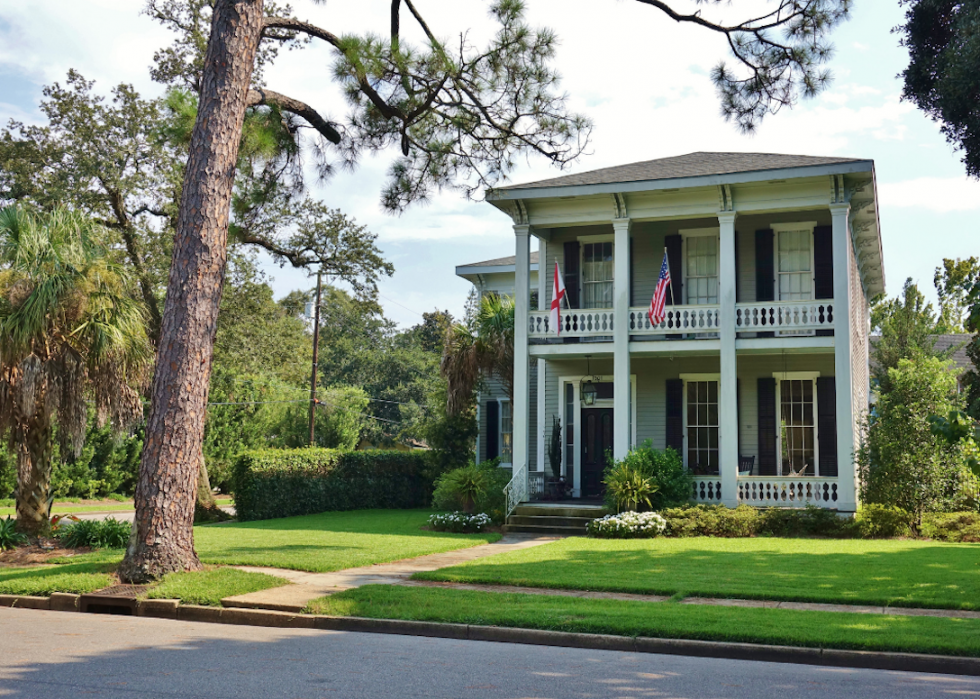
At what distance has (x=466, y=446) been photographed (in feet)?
86.5

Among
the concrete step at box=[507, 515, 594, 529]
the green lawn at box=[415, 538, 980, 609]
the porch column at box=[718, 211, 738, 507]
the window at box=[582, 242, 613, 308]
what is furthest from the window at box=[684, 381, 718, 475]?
the green lawn at box=[415, 538, 980, 609]

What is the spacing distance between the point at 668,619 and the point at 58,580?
713cm

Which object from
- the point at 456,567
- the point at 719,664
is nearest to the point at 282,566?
the point at 456,567

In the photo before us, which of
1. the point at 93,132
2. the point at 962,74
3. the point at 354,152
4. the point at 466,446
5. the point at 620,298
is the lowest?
the point at 466,446

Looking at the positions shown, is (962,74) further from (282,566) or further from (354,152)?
(282,566)

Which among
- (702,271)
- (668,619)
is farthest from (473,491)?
(668,619)

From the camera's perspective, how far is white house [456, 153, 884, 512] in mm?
18484

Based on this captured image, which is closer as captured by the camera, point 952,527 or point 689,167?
point 952,527

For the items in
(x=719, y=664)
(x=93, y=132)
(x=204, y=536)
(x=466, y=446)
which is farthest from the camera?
(x=466, y=446)

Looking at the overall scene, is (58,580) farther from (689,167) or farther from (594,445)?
(689,167)

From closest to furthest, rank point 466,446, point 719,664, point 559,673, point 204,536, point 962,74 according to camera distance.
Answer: point 559,673 < point 719,664 < point 962,74 < point 204,536 < point 466,446

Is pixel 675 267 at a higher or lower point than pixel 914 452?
higher

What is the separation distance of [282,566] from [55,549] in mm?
4235

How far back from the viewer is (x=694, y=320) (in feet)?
65.1
